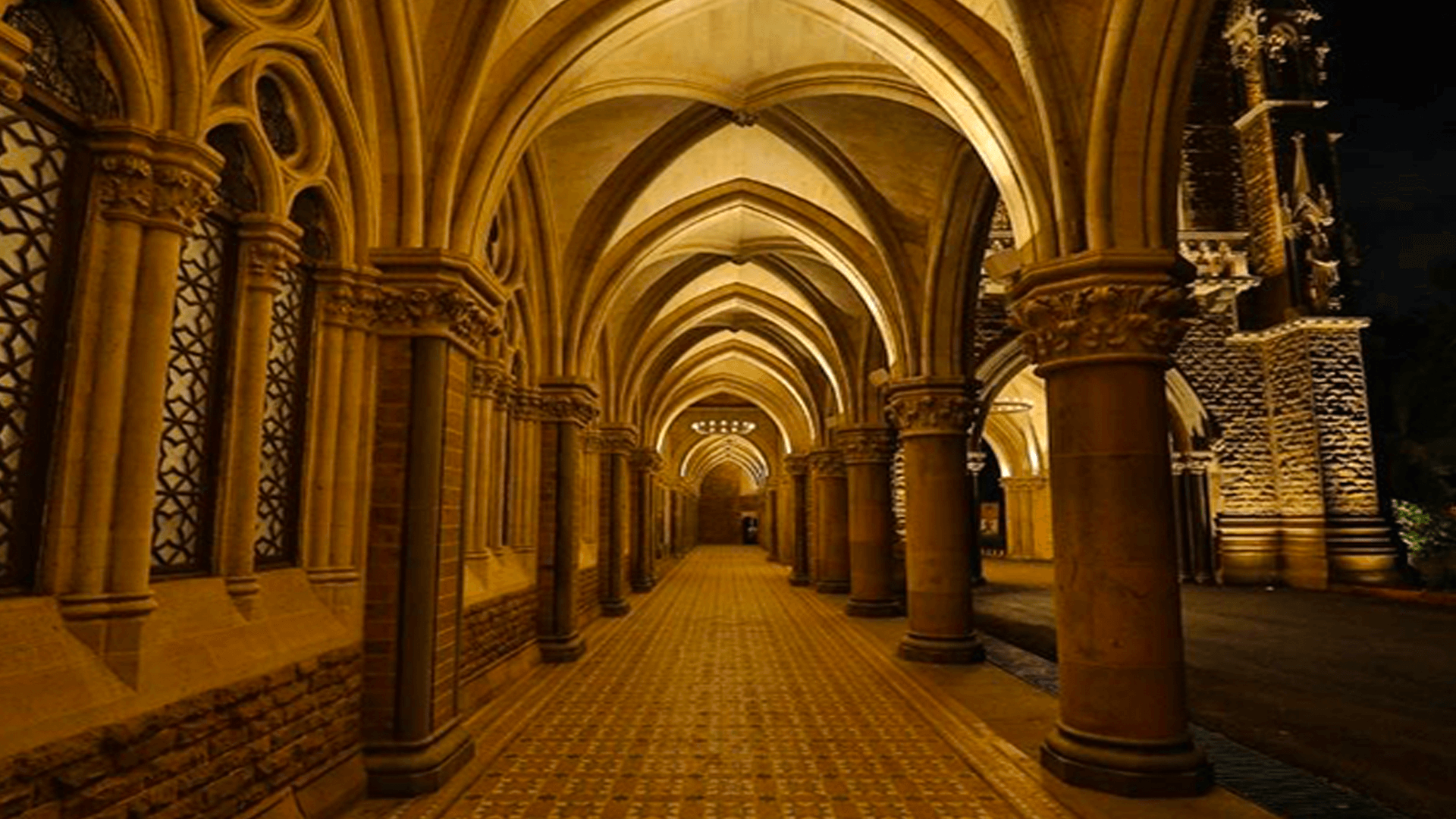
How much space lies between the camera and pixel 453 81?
5.49 meters

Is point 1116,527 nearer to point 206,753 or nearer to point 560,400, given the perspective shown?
point 206,753

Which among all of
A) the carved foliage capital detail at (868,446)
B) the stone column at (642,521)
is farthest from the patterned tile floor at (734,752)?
the stone column at (642,521)

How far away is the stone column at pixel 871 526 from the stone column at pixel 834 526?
3299mm

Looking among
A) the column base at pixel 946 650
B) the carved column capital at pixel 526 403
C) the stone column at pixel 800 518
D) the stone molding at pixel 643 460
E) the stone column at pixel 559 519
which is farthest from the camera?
the stone column at pixel 800 518

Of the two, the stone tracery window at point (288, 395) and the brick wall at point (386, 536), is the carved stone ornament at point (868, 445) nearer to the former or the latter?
the brick wall at point (386, 536)

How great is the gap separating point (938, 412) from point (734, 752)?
468 cm

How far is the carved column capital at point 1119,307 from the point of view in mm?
4766

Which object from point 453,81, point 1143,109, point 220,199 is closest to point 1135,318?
point 1143,109

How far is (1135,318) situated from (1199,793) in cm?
271

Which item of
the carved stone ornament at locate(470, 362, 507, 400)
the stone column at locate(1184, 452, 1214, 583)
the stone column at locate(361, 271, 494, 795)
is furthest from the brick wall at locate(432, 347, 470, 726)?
the stone column at locate(1184, 452, 1214, 583)

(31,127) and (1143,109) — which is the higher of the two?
(1143,109)

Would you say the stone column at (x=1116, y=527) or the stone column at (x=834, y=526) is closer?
the stone column at (x=1116, y=527)

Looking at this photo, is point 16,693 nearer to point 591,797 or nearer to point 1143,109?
point 591,797

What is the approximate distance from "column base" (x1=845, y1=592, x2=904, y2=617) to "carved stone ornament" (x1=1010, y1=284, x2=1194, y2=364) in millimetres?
8535
